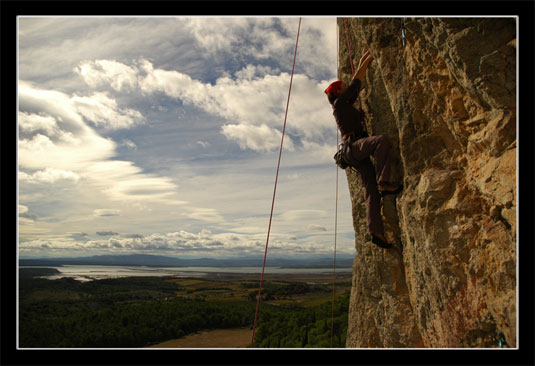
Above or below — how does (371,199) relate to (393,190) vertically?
below

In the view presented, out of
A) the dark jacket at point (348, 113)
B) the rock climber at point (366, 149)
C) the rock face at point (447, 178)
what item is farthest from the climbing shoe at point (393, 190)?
the dark jacket at point (348, 113)

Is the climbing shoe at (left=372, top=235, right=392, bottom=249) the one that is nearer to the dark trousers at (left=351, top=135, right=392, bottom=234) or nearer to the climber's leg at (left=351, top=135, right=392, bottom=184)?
the dark trousers at (left=351, top=135, right=392, bottom=234)

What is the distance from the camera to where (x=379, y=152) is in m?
4.36

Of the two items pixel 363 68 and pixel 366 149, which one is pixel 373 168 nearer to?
pixel 366 149

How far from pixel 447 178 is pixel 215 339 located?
27602 mm

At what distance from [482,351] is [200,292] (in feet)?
109

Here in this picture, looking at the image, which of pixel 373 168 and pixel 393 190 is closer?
pixel 393 190

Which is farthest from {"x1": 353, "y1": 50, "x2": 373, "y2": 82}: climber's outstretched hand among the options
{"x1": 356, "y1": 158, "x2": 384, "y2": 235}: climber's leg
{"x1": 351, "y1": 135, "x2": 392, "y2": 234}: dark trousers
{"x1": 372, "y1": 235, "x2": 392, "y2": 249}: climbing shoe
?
{"x1": 372, "y1": 235, "x2": 392, "y2": 249}: climbing shoe

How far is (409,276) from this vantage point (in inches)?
180

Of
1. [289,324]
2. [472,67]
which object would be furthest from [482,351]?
[289,324]

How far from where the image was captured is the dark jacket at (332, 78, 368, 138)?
184 inches

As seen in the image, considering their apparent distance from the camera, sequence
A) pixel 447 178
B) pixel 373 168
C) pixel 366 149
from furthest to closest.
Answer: pixel 373 168
pixel 366 149
pixel 447 178

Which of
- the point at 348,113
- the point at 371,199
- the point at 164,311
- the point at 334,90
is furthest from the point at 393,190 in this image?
the point at 164,311

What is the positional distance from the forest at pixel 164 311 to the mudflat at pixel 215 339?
464mm
